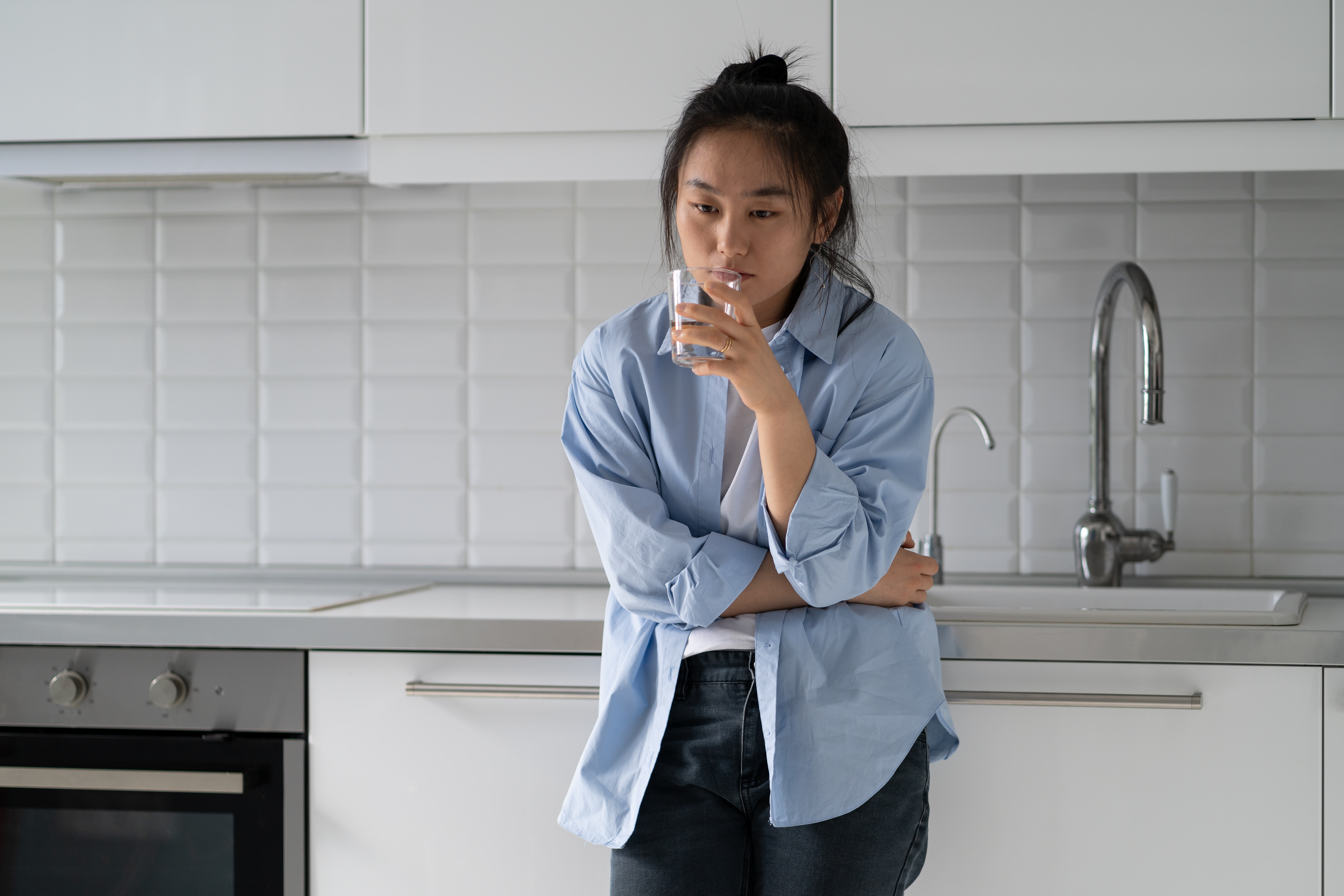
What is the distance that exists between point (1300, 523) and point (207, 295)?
1908 millimetres

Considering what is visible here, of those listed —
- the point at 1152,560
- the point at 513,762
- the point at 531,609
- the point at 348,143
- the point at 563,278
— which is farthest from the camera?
the point at 563,278

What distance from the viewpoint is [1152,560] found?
5.22ft

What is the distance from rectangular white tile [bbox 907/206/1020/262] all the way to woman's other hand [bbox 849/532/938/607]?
0.79 m

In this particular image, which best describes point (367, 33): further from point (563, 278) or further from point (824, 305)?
point (824, 305)

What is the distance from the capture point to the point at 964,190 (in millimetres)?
1674

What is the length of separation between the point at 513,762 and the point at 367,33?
40.5 inches

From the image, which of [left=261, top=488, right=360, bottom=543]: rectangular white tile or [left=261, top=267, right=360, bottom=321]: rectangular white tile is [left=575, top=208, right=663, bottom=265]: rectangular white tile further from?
[left=261, top=488, right=360, bottom=543]: rectangular white tile

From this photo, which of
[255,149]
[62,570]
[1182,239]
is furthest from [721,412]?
[62,570]

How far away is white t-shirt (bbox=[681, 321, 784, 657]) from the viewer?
0.93m

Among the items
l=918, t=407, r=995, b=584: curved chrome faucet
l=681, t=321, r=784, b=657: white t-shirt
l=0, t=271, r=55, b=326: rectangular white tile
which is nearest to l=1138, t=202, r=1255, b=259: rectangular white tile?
l=918, t=407, r=995, b=584: curved chrome faucet

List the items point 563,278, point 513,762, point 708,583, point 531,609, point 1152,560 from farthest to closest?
point 563,278
point 1152,560
point 531,609
point 513,762
point 708,583

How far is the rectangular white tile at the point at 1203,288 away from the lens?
1.63 meters

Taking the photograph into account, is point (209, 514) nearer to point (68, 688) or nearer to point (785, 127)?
point (68, 688)

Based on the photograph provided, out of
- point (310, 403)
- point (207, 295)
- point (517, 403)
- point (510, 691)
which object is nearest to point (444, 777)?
point (510, 691)
